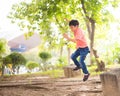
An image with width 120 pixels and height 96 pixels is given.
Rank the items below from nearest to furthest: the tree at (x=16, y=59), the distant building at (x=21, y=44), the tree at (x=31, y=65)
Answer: the tree at (x=16, y=59), the tree at (x=31, y=65), the distant building at (x=21, y=44)

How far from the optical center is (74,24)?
615cm

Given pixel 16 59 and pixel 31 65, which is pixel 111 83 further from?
pixel 31 65

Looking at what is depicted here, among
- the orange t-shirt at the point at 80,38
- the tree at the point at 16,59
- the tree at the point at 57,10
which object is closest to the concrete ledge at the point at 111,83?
the orange t-shirt at the point at 80,38

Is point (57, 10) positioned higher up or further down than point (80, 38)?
higher up

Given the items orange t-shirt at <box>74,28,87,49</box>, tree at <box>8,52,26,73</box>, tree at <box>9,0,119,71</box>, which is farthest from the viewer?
tree at <box>8,52,26,73</box>

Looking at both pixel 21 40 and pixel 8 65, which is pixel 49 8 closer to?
pixel 8 65

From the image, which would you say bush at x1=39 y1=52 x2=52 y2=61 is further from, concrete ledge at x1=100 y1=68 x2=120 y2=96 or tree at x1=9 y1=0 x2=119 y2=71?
concrete ledge at x1=100 y1=68 x2=120 y2=96

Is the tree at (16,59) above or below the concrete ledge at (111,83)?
above

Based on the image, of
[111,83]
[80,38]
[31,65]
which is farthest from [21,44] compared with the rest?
[111,83]

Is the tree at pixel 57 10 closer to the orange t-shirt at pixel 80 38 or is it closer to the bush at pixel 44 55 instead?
the orange t-shirt at pixel 80 38

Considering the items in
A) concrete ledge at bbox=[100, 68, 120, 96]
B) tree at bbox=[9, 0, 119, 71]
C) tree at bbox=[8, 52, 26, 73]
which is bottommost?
concrete ledge at bbox=[100, 68, 120, 96]

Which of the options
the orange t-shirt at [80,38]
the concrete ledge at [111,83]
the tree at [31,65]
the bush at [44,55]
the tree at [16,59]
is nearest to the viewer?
the concrete ledge at [111,83]

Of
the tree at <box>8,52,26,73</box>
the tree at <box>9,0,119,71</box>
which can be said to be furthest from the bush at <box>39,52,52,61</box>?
the tree at <box>9,0,119,71</box>

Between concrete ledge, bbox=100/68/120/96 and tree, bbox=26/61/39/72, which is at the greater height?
tree, bbox=26/61/39/72
